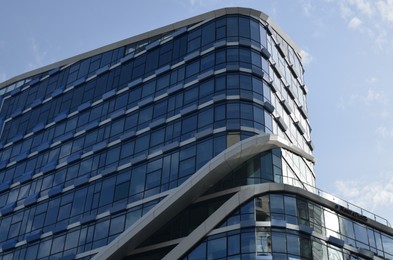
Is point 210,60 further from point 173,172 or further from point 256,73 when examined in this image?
point 173,172

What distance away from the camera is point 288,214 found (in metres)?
43.8

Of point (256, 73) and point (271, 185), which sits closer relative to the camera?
point (271, 185)

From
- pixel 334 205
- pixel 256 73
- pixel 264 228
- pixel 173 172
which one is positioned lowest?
pixel 264 228

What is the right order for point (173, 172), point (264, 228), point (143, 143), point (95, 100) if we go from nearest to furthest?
point (264, 228), point (173, 172), point (143, 143), point (95, 100)

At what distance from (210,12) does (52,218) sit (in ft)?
77.9

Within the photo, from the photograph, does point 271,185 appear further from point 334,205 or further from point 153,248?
point 153,248

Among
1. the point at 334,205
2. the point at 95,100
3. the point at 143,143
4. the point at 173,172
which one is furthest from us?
the point at 95,100

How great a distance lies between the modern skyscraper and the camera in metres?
44.2

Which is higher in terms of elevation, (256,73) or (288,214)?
(256,73)

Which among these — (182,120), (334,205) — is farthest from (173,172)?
(334,205)

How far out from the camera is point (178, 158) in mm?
50750

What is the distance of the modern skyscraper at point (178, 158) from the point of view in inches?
1741

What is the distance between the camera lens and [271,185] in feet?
146

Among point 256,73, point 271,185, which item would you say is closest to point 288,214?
point 271,185
